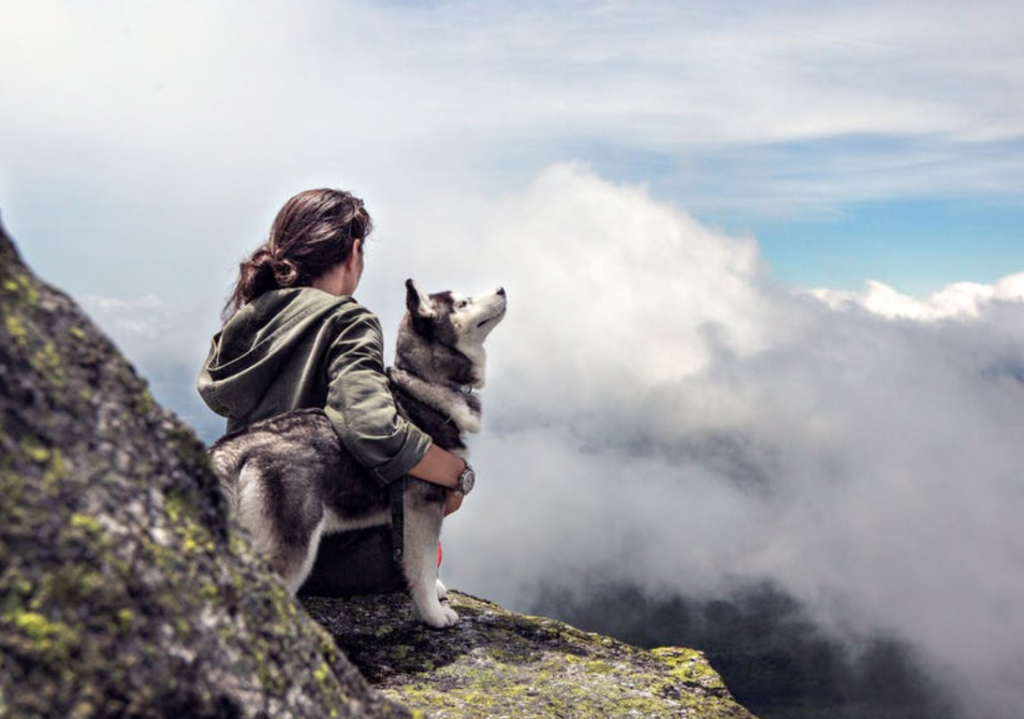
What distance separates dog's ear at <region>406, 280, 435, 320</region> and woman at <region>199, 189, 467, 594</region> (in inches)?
24.4

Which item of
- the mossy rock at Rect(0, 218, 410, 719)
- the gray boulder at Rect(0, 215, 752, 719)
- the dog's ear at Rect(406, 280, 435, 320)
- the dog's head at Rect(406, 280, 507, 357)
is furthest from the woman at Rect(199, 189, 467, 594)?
the mossy rock at Rect(0, 218, 410, 719)

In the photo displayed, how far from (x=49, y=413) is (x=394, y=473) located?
19.0 feet

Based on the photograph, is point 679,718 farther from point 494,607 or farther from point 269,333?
point 269,333

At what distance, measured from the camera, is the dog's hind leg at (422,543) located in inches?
361

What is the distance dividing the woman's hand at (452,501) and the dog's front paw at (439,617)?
1013 mm

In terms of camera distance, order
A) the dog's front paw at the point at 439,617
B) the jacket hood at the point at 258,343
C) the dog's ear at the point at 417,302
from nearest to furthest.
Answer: the jacket hood at the point at 258,343 < the dog's front paw at the point at 439,617 < the dog's ear at the point at 417,302

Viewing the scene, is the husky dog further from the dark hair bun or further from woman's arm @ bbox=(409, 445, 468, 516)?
the dark hair bun

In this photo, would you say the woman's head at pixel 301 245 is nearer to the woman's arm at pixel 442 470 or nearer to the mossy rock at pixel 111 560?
the woman's arm at pixel 442 470

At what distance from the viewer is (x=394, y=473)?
848 centimetres

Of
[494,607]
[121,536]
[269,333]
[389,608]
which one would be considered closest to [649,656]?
[494,607]

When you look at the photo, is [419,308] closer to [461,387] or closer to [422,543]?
[461,387]

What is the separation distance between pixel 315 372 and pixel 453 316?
6.50ft

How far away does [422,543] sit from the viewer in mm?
9219

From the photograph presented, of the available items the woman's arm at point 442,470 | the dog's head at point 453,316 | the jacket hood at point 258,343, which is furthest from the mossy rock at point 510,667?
the dog's head at point 453,316
